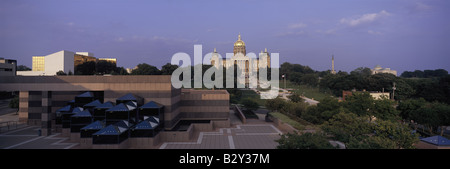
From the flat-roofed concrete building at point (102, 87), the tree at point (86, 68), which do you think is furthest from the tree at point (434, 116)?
the tree at point (86, 68)

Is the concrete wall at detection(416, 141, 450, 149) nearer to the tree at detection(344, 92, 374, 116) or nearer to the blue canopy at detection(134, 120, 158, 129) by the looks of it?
the tree at detection(344, 92, 374, 116)

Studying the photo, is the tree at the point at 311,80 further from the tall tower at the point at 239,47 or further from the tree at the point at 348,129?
the tall tower at the point at 239,47

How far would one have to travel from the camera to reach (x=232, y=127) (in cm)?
3291

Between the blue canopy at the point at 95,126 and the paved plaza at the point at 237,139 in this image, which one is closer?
the blue canopy at the point at 95,126

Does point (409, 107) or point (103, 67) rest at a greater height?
point (103, 67)

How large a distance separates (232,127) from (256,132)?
391 cm

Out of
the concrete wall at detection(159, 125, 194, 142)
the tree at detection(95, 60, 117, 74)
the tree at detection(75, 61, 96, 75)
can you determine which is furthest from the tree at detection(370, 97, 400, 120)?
the tree at detection(95, 60, 117, 74)

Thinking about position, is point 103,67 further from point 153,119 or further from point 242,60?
point 242,60

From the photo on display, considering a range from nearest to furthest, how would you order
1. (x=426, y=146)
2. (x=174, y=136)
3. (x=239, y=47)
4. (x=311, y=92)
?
(x=426, y=146), (x=174, y=136), (x=311, y=92), (x=239, y=47)

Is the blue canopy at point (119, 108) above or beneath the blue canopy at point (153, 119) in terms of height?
above

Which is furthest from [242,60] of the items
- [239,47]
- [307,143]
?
[307,143]

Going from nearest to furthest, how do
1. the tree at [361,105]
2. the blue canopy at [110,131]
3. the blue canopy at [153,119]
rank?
the blue canopy at [110,131], the blue canopy at [153,119], the tree at [361,105]
